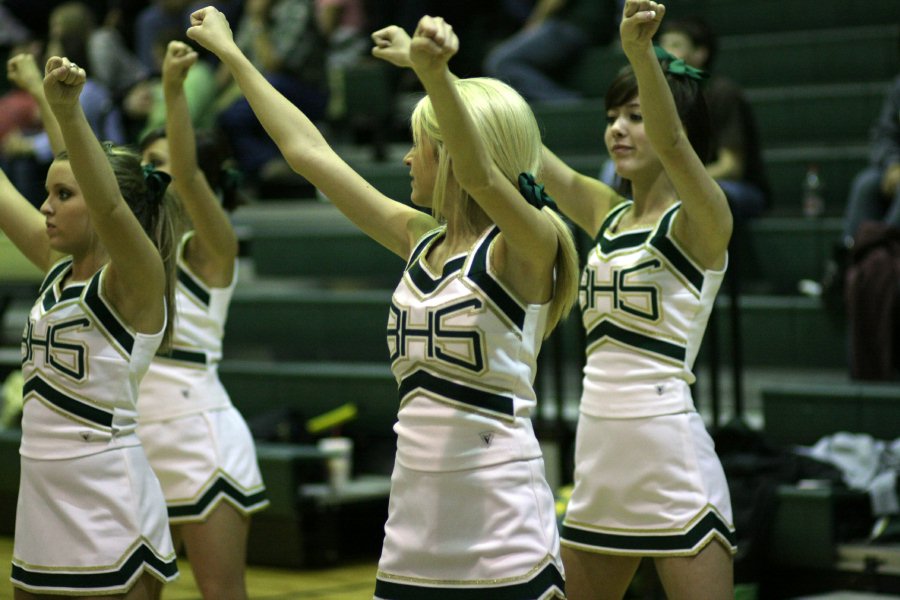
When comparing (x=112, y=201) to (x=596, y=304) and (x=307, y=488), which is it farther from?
(x=307, y=488)

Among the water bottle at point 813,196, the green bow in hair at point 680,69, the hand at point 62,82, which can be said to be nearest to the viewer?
the hand at point 62,82

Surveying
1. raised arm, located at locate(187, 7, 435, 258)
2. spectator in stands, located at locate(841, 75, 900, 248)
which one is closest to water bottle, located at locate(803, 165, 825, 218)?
spectator in stands, located at locate(841, 75, 900, 248)

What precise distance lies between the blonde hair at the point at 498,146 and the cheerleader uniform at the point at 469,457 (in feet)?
0.21

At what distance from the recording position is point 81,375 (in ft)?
8.44

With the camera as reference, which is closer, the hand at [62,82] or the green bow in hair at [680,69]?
the hand at [62,82]

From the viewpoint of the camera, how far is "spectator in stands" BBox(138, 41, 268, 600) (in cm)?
318

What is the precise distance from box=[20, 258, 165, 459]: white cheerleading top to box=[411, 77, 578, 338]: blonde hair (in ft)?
2.41

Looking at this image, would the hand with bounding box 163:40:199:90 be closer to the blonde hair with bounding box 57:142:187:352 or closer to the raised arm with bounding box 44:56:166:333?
the blonde hair with bounding box 57:142:187:352

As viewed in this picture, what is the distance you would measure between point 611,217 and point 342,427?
242cm

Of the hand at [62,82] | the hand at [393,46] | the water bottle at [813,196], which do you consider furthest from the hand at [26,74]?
the water bottle at [813,196]

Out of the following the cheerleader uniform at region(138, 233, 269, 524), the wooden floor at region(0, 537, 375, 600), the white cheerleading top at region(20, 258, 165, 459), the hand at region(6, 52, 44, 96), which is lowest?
the wooden floor at region(0, 537, 375, 600)

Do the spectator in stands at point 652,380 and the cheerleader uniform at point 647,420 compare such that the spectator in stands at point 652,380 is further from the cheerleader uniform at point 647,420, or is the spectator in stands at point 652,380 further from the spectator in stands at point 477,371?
the spectator in stands at point 477,371

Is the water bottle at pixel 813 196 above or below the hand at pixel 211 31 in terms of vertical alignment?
below

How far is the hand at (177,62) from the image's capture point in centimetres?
309
